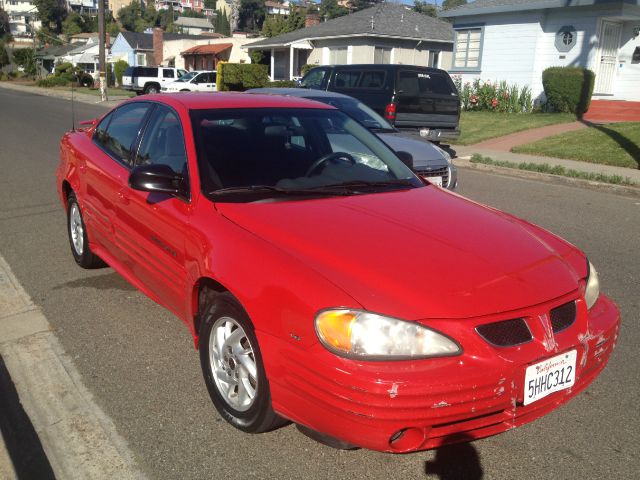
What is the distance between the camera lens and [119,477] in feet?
9.79

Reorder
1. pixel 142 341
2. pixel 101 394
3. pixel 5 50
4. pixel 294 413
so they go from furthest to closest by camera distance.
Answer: pixel 5 50
pixel 142 341
pixel 101 394
pixel 294 413

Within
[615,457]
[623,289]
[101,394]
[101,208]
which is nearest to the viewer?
[615,457]

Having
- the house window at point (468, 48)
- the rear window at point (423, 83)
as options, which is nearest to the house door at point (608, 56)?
the house window at point (468, 48)

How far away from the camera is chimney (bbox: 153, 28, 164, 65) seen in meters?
64.7

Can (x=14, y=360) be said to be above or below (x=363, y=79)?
below

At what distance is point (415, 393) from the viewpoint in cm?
257

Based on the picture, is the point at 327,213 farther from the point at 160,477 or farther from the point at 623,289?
the point at 623,289

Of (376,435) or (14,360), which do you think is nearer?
(376,435)

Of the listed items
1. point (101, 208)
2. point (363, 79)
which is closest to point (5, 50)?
point (363, 79)

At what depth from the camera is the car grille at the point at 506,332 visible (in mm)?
2697

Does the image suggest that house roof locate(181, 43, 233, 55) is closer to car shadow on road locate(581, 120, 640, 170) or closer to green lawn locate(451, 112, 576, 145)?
green lawn locate(451, 112, 576, 145)

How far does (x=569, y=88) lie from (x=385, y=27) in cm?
1645

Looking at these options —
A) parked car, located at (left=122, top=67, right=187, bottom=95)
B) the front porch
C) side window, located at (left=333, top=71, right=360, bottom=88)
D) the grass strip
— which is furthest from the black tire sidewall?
parked car, located at (left=122, top=67, right=187, bottom=95)

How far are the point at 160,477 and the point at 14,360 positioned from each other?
1.69 meters
